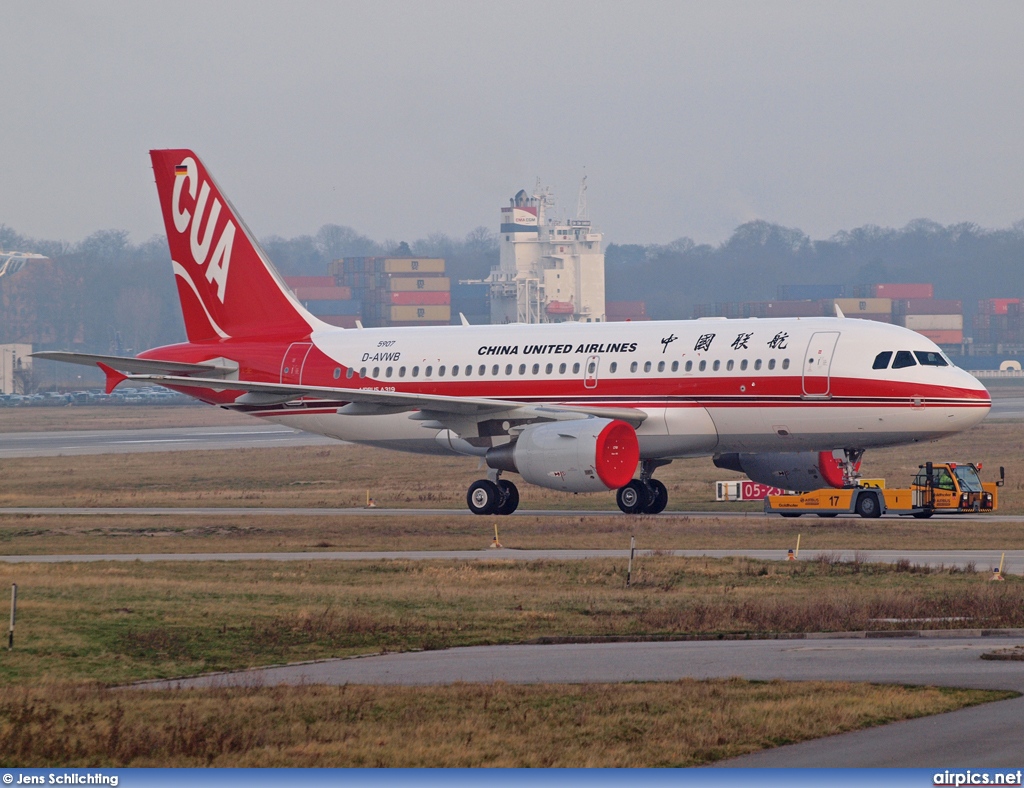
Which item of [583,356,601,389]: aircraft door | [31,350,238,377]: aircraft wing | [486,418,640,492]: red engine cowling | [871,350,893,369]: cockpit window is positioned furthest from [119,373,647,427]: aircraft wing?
[871,350,893,369]: cockpit window

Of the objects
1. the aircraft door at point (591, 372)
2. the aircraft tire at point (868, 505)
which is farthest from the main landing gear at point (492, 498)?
the aircraft tire at point (868, 505)

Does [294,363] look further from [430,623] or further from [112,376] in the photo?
[430,623]

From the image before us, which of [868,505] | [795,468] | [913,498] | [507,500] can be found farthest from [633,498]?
[913,498]

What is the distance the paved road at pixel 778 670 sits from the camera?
545 inches

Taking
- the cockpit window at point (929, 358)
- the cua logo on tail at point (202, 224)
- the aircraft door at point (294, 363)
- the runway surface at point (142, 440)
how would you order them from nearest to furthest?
the cockpit window at point (929, 358)
the aircraft door at point (294, 363)
the cua logo on tail at point (202, 224)
the runway surface at point (142, 440)

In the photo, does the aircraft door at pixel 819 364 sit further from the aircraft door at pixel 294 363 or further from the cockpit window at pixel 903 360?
the aircraft door at pixel 294 363

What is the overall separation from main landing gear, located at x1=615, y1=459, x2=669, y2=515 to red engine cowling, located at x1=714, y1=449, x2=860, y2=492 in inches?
76.9

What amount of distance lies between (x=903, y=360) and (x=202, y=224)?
22730 millimetres

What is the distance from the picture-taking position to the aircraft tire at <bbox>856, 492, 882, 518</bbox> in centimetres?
4203

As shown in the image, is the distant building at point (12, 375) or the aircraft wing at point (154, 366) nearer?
the aircraft wing at point (154, 366)

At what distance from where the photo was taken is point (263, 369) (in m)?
47.9

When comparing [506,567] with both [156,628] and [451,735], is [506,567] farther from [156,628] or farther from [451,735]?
[451,735]

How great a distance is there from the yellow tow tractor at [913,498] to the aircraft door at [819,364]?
13.5 ft

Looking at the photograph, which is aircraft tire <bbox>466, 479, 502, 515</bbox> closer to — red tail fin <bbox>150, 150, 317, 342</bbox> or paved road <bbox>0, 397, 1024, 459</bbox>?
red tail fin <bbox>150, 150, 317, 342</bbox>
